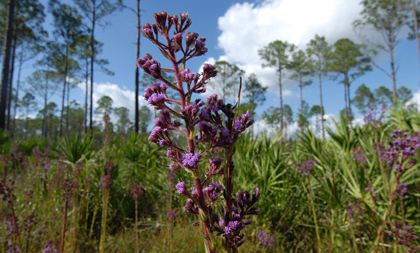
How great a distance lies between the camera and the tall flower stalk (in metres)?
0.69

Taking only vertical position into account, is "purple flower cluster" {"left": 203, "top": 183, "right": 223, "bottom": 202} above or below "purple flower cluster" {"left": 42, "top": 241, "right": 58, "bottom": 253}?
above

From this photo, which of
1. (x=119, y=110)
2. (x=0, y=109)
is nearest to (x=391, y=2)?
(x=0, y=109)

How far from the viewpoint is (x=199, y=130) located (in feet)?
2.74

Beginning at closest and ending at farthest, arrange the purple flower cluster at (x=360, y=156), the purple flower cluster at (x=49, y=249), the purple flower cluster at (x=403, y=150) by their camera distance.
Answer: the purple flower cluster at (x=49, y=249)
the purple flower cluster at (x=403, y=150)
the purple flower cluster at (x=360, y=156)

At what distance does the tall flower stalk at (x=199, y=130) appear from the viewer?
69 cm

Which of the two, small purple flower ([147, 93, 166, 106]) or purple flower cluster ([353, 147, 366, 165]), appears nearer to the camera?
small purple flower ([147, 93, 166, 106])

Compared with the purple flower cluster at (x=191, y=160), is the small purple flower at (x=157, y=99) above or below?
above

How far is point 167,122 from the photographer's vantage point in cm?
83

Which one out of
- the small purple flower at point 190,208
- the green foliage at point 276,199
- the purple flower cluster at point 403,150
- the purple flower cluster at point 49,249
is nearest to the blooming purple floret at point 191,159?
the small purple flower at point 190,208

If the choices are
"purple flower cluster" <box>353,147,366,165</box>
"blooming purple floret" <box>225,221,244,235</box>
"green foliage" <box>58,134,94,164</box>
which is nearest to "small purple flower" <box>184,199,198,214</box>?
"blooming purple floret" <box>225,221,244,235</box>

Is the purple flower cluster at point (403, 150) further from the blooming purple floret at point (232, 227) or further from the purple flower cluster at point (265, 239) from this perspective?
the blooming purple floret at point (232, 227)

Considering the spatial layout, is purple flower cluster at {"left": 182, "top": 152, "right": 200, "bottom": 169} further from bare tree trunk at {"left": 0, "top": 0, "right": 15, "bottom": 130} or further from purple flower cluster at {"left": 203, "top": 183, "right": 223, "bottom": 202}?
bare tree trunk at {"left": 0, "top": 0, "right": 15, "bottom": 130}

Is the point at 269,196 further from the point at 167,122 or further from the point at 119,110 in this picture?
the point at 119,110

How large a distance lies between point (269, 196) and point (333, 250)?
1017mm
